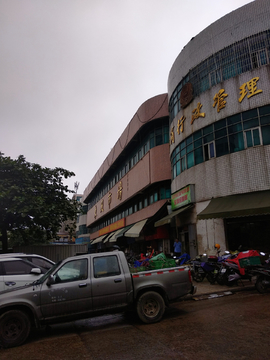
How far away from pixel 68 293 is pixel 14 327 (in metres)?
1.15

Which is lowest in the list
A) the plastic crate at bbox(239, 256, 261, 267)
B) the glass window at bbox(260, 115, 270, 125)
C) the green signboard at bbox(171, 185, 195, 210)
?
the plastic crate at bbox(239, 256, 261, 267)

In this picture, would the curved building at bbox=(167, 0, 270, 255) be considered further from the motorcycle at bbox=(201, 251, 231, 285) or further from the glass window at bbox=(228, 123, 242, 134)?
the motorcycle at bbox=(201, 251, 231, 285)

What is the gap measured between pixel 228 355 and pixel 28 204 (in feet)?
46.0

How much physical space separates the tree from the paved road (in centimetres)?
1015

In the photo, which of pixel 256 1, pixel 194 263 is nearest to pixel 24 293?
pixel 194 263

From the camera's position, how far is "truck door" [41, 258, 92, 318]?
5.88 metres

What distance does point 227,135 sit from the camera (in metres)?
14.8

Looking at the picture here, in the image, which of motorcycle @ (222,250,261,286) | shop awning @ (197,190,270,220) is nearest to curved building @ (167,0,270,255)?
shop awning @ (197,190,270,220)

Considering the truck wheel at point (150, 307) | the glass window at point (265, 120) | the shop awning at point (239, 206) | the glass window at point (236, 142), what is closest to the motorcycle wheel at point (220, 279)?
the shop awning at point (239, 206)

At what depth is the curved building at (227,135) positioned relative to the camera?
44.0 feet

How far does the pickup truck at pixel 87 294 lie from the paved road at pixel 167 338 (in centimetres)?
36

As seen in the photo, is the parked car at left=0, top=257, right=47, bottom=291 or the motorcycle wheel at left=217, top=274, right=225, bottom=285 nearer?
the parked car at left=0, top=257, right=47, bottom=291

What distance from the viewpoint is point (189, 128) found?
687 inches

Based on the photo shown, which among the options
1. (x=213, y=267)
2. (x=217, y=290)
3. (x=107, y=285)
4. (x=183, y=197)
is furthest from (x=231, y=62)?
(x=107, y=285)
